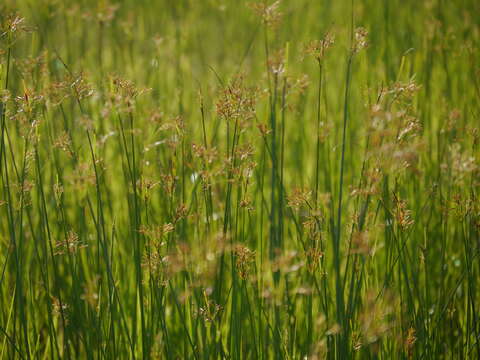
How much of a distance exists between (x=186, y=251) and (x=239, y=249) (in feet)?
0.47

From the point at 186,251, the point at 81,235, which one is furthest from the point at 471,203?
the point at 81,235

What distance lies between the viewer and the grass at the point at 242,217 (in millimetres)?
1248

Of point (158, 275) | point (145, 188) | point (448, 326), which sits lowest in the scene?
point (448, 326)

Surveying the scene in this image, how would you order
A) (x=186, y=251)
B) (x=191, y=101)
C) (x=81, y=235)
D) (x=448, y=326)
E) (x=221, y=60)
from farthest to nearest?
(x=221, y=60) → (x=191, y=101) → (x=448, y=326) → (x=81, y=235) → (x=186, y=251)

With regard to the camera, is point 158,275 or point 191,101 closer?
point 158,275

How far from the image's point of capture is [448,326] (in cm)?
174

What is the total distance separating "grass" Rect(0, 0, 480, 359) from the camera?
4.09 feet

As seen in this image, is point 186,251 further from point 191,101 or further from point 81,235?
point 191,101

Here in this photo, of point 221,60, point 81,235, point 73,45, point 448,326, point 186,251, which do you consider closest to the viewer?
point 186,251

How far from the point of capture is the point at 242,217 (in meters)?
1.78

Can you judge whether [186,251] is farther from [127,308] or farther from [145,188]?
[127,308]

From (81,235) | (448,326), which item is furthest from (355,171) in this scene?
(81,235)

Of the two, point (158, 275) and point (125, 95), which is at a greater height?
point (125, 95)

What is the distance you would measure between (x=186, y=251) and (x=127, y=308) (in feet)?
2.68
